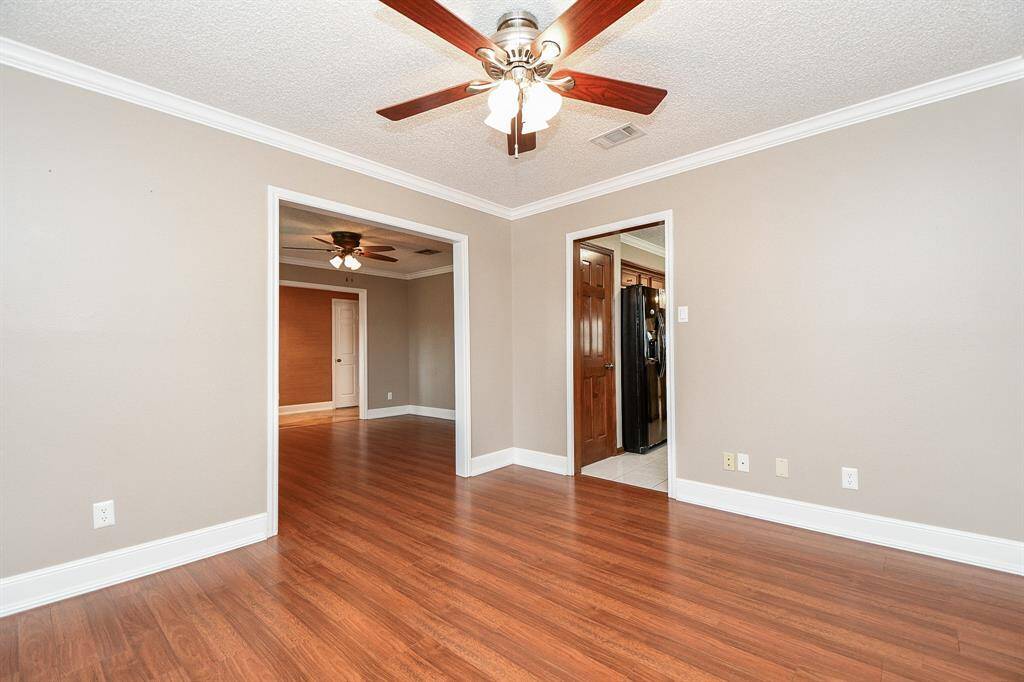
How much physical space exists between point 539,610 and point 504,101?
7.66 feet

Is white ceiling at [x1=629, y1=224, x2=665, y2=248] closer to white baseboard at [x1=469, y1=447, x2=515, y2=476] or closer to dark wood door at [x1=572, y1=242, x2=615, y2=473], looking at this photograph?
dark wood door at [x1=572, y1=242, x2=615, y2=473]

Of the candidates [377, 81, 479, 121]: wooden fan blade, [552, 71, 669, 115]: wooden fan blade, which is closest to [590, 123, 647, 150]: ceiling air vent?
[552, 71, 669, 115]: wooden fan blade

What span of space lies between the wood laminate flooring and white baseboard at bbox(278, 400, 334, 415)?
572cm

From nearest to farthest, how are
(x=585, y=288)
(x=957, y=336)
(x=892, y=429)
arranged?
(x=957, y=336), (x=892, y=429), (x=585, y=288)

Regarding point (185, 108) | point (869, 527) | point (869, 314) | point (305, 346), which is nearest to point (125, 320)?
point (185, 108)

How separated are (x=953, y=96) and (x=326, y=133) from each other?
3.82 m

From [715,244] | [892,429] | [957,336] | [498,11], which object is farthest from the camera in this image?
[715,244]

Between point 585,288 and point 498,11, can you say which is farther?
point 585,288

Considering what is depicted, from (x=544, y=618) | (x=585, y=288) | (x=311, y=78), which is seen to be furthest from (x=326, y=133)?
(x=544, y=618)

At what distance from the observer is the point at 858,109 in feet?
9.22

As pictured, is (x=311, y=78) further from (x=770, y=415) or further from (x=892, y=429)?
(x=892, y=429)

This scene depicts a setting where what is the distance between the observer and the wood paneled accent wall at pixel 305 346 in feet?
27.5

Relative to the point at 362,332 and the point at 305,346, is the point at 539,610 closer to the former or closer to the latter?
the point at 362,332

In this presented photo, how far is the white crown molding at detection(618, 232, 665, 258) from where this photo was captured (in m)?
5.70
